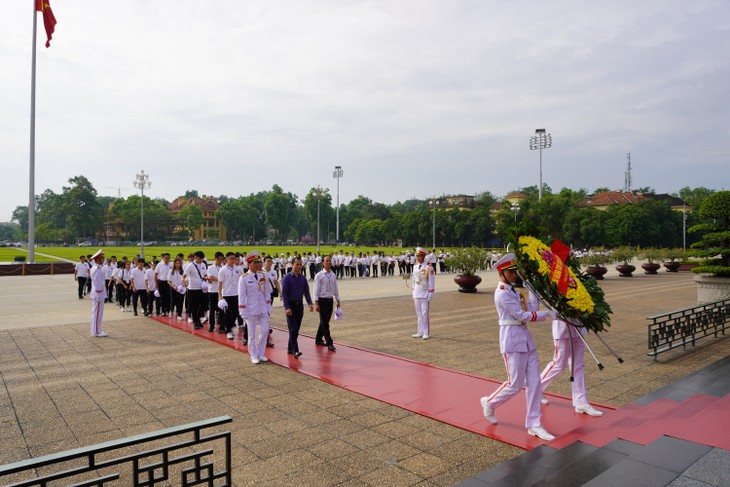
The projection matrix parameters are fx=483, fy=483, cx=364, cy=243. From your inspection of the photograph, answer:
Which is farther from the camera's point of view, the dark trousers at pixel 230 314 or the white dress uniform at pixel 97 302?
the dark trousers at pixel 230 314

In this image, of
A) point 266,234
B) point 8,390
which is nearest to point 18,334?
point 8,390

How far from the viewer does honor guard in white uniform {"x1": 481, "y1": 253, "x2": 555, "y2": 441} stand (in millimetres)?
5457

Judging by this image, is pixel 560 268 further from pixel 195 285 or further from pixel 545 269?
pixel 195 285

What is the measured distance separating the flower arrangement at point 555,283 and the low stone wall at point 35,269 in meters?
34.0

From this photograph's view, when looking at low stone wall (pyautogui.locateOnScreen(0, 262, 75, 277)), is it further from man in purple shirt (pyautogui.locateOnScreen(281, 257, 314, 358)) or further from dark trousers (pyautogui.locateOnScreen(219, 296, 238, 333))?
man in purple shirt (pyautogui.locateOnScreen(281, 257, 314, 358))

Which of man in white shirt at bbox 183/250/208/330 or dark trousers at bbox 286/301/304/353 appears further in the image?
man in white shirt at bbox 183/250/208/330

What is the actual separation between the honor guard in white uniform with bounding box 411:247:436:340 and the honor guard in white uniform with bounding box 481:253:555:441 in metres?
5.25

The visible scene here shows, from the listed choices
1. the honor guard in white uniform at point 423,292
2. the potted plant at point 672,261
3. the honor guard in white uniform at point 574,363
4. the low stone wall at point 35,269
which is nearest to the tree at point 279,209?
the low stone wall at point 35,269

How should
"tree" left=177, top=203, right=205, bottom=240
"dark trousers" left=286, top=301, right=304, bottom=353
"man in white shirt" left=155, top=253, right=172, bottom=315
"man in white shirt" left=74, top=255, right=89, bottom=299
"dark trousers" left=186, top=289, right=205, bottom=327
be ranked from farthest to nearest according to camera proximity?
"tree" left=177, top=203, right=205, bottom=240 → "man in white shirt" left=74, top=255, right=89, bottom=299 → "man in white shirt" left=155, top=253, right=172, bottom=315 → "dark trousers" left=186, top=289, right=205, bottom=327 → "dark trousers" left=286, top=301, right=304, bottom=353

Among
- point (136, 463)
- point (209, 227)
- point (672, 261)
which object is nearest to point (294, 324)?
point (136, 463)

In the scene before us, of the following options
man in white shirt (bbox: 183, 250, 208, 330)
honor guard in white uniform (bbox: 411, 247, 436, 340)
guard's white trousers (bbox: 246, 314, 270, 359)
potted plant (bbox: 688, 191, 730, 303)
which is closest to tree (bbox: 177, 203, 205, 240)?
man in white shirt (bbox: 183, 250, 208, 330)

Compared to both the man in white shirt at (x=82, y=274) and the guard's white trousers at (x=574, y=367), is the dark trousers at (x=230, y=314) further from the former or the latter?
the man in white shirt at (x=82, y=274)

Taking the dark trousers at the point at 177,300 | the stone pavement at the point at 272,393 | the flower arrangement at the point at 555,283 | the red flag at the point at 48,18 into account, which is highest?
the red flag at the point at 48,18

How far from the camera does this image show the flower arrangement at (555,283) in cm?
558
